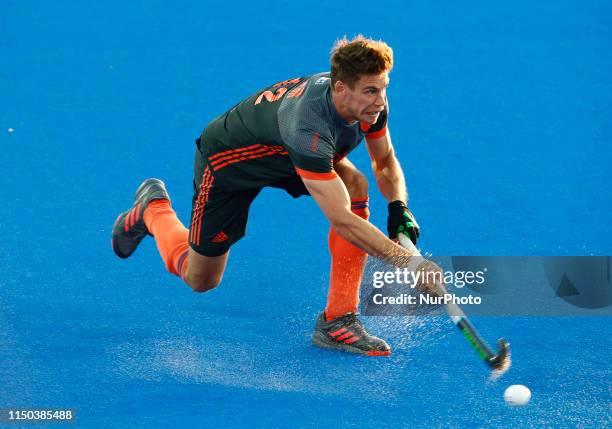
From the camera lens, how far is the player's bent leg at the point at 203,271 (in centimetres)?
505

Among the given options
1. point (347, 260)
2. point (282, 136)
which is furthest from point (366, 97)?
point (347, 260)

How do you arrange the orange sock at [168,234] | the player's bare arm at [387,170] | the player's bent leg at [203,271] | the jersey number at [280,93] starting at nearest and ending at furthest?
1. the jersey number at [280,93]
2. the player's bare arm at [387,170]
3. the player's bent leg at [203,271]
4. the orange sock at [168,234]

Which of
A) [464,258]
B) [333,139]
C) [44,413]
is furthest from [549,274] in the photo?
[44,413]

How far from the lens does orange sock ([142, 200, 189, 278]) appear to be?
17.2 feet

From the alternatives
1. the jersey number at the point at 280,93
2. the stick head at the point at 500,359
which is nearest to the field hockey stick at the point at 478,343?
the stick head at the point at 500,359

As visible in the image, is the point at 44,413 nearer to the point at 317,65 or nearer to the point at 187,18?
the point at 317,65

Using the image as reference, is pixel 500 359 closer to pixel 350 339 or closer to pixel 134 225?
pixel 350 339

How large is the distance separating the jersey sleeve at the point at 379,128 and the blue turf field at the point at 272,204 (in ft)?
3.25

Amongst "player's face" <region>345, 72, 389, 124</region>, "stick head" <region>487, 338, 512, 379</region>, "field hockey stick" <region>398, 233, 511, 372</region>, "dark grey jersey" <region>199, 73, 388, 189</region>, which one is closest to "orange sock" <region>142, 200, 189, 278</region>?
"dark grey jersey" <region>199, 73, 388, 189</region>

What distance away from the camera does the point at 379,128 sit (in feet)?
15.5

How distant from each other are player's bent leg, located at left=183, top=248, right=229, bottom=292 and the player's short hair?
1.26 metres

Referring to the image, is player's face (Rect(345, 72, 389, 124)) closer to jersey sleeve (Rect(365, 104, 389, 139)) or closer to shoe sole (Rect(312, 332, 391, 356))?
jersey sleeve (Rect(365, 104, 389, 139))

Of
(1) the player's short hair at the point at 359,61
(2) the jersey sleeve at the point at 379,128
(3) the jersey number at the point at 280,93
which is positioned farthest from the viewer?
(2) the jersey sleeve at the point at 379,128

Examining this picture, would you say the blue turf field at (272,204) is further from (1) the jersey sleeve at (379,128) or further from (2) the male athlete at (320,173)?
(1) the jersey sleeve at (379,128)
